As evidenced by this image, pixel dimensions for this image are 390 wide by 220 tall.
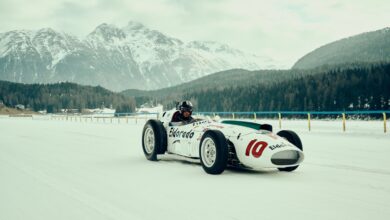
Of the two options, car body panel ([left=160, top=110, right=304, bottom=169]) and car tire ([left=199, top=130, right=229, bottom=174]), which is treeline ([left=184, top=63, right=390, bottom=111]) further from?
car tire ([left=199, top=130, right=229, bottom=174])

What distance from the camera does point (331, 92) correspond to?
10106cm

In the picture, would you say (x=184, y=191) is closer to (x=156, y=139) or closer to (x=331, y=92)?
(x=156, y=139)

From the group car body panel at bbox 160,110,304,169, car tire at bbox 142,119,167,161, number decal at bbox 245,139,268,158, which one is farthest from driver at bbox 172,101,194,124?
number decal at bbox 245,139,268,158

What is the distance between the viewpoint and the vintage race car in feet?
26.4

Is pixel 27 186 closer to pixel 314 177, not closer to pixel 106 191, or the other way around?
pixel 106 191

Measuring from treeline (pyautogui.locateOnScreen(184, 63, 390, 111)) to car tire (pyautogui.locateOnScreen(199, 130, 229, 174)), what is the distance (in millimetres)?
90331

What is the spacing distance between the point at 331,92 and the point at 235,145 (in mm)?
97480

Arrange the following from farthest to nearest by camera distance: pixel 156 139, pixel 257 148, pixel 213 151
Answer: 1. pixel 156 139
2. pixel 213 151
3. pixel 257 148

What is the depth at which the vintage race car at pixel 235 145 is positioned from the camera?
26.4 feet

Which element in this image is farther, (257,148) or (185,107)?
(185,107)

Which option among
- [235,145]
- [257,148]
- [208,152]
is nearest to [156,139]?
[208,152]

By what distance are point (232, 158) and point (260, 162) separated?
801 mm

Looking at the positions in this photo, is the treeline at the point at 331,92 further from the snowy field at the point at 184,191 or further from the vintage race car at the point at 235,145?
the snowy field at the point at 184,191

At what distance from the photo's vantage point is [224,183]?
7422 millimetres
